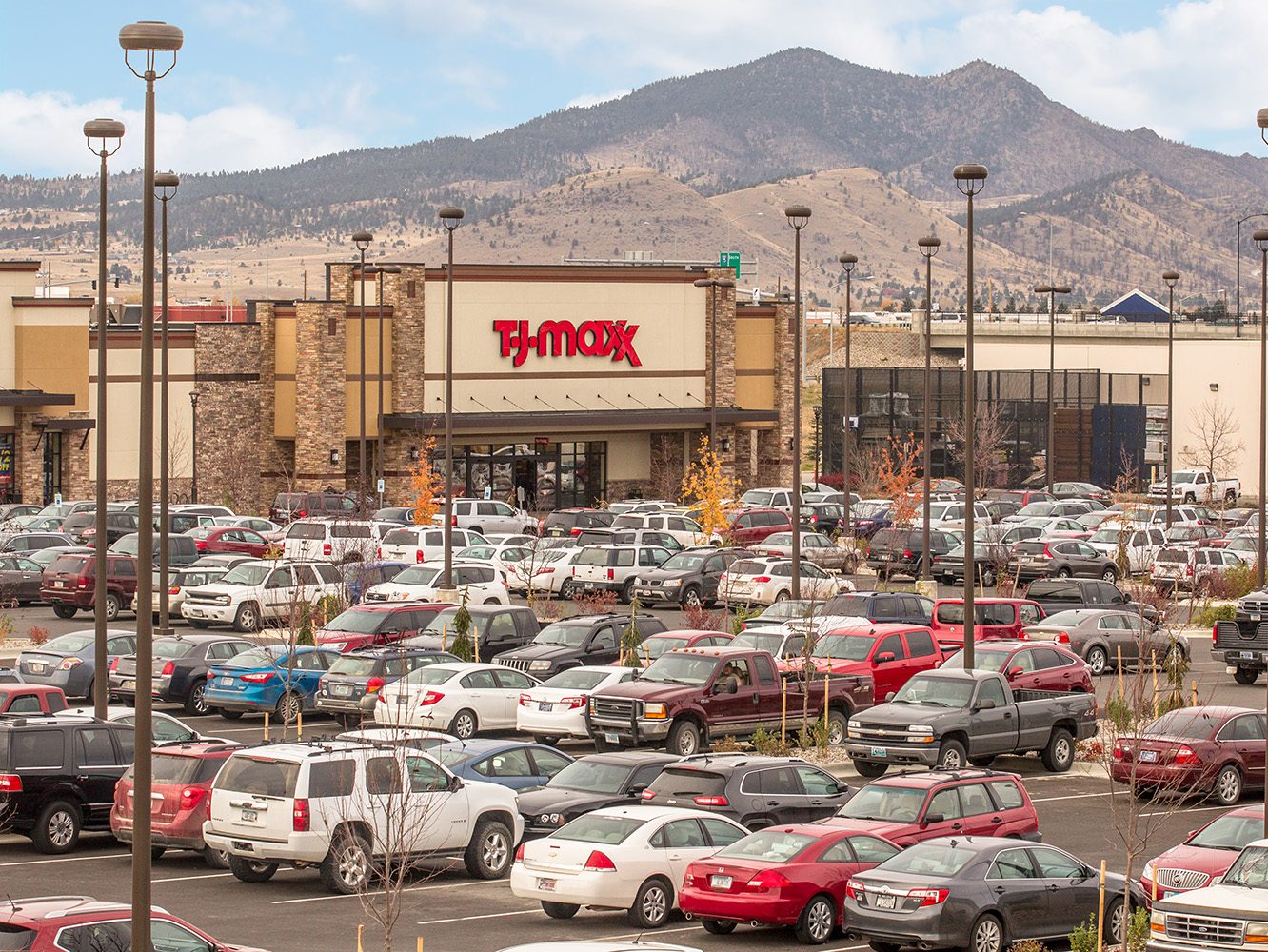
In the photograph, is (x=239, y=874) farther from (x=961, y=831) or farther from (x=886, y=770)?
(x=886, y=770)

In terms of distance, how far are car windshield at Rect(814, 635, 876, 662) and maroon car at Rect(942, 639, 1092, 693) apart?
1.92 m

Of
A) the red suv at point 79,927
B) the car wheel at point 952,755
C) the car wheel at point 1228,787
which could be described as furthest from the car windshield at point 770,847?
the car wheel at point 1228,787

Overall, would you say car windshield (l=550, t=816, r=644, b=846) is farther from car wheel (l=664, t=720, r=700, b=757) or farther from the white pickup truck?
the white pickup truck

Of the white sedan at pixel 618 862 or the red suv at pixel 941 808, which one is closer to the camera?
the white sedan at pixel 618 862

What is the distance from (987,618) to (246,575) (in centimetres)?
1621

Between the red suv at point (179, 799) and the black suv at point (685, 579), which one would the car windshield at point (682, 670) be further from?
the black suv at point (685, 579)

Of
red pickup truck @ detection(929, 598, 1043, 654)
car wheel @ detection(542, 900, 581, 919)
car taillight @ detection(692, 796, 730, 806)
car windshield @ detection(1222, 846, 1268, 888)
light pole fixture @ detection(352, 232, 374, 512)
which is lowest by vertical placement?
car wheel @ detection(542, 900, 581, 919)

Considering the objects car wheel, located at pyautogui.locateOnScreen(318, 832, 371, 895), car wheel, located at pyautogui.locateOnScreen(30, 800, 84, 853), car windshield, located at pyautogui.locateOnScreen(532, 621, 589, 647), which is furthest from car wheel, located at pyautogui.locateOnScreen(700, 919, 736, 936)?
car windshield, located at pyautogui.locateOnScreen(532, 621, 589, 647)

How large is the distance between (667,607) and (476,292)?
1002 inches

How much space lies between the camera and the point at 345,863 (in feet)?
68.5

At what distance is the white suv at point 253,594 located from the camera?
42500mm

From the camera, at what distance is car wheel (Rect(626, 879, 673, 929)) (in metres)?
19.7

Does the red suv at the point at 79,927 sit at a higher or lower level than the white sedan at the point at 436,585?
lower

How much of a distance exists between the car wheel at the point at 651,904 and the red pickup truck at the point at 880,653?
1237 cm
